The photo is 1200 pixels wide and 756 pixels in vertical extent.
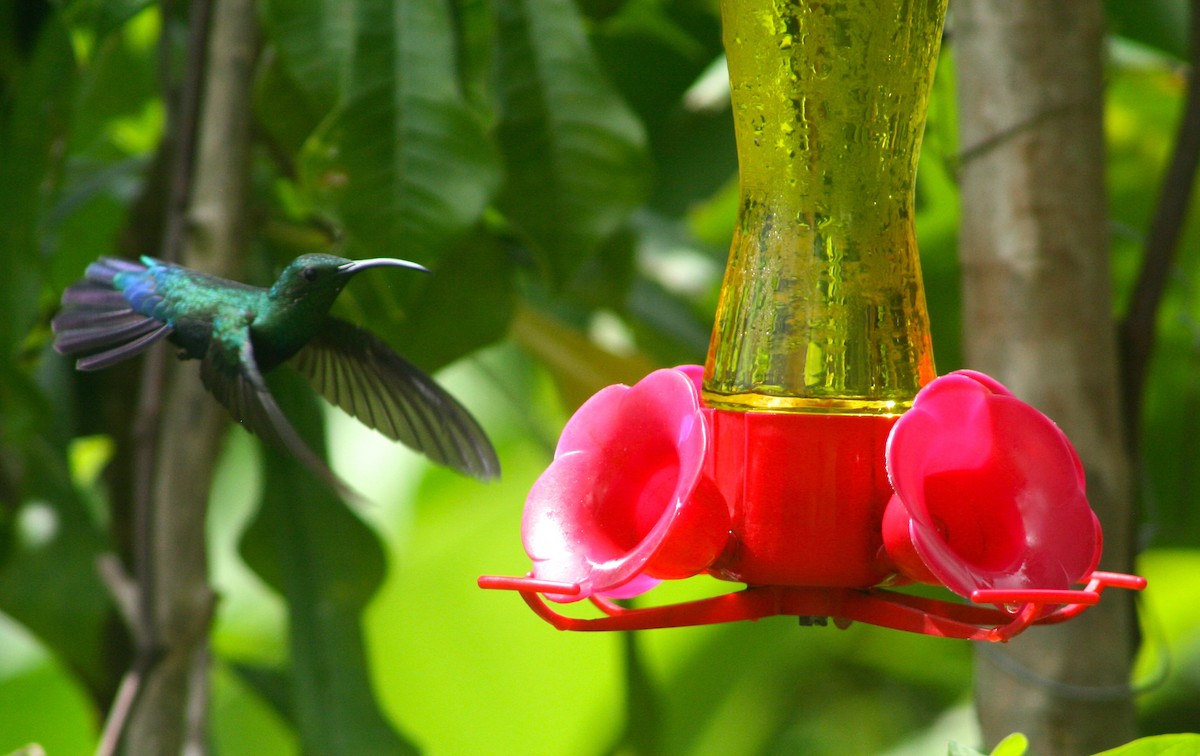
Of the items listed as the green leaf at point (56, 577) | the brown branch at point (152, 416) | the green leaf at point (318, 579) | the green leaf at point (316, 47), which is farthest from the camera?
the green leaf at point (56, 577)

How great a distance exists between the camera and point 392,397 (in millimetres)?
1100

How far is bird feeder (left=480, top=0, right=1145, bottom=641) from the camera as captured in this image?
0.76 metres

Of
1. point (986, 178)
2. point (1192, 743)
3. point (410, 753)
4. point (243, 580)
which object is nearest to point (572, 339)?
point (410, 753)

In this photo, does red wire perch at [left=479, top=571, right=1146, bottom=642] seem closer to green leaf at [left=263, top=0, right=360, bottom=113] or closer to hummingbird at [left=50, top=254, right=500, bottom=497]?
hummingbird at [left=50, top=254, right=500, bottom=497]

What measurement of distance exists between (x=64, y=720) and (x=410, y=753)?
5.79 ft

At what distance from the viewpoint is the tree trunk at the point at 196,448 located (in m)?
1.36

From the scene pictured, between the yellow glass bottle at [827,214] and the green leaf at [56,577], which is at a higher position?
the yellow glass bottle at [827,214]

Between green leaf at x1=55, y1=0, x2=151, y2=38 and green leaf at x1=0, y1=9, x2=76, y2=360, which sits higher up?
green leaf at x1=55, y1=0, x2=151, y2=38

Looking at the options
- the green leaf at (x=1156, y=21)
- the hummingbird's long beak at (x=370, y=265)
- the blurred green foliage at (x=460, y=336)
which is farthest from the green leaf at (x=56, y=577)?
the green leaf at (x=1156, y=21)

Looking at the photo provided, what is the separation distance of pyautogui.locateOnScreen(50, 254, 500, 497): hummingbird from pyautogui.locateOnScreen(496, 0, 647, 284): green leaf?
25 centimetres

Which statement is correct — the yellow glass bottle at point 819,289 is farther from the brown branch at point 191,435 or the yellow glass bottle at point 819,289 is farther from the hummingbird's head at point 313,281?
the brown branch at point 191,435

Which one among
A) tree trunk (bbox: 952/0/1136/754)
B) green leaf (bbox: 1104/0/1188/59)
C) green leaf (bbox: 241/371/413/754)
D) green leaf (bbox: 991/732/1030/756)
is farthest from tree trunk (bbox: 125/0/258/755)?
green leaf (bbox: 1104/0/1188/59)

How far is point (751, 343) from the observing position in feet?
2.84

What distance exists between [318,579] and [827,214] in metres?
0.97
